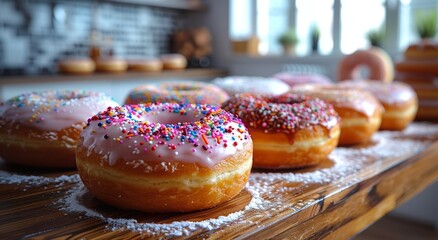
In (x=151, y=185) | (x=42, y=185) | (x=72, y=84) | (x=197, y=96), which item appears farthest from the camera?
(x=72, y=84)

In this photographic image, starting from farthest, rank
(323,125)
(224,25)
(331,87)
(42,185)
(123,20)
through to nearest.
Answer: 1. (224,25)
2. (123,20)
3. (331,87)
4. (323,125)
5. (42,185)

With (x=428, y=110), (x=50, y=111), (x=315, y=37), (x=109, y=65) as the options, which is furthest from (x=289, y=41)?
(x=50, y=111)

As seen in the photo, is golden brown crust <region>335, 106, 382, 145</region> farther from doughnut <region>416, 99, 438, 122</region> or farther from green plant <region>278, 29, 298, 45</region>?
green plant <region>278, 29, 298, 45</region>

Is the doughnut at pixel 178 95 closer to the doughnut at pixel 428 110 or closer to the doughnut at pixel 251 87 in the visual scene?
the doughnut at pixel 251 87

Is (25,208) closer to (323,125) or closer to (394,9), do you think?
(323,125)

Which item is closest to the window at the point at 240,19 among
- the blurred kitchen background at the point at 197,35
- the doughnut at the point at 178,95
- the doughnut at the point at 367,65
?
the blurred kitchen background at the point at 197,35

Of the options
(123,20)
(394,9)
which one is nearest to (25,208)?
(394,9)
